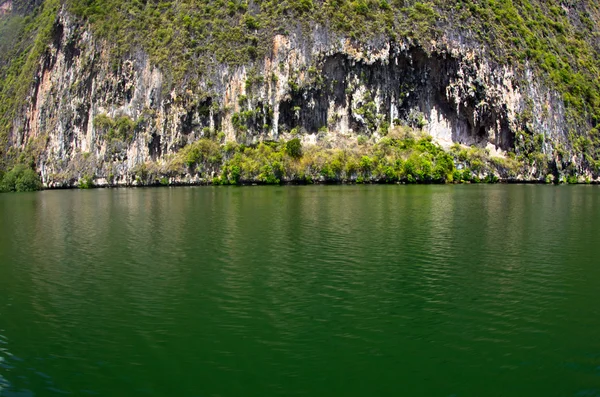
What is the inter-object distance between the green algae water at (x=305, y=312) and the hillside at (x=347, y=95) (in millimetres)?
85789

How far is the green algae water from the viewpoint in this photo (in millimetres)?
15094

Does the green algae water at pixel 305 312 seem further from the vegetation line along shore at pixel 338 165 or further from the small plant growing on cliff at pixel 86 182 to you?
the small plant growing on cliff at pixel 86 182

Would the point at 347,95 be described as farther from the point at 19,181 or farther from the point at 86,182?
the point at 19,181

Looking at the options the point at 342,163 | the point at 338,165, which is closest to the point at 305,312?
the point at 338,165

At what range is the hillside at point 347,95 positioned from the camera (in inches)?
5059

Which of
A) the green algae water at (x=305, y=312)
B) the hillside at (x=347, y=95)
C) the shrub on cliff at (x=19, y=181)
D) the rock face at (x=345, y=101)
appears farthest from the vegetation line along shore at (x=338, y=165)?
the green algae water at (x=305, y=312)

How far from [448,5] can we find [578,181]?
54.4 metres

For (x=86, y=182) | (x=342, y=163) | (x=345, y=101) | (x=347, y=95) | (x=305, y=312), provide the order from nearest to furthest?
(x=305, y=312) → (x=342, y=163) → (x=347, y=95) → (x=345, y=101) → (x=86, y=182)

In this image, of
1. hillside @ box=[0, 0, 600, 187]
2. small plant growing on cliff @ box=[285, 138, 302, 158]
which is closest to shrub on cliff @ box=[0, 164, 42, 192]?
hillside @ box=[0, 0, 600, 187]

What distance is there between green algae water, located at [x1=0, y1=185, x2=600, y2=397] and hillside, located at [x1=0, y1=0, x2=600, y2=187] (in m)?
85.8

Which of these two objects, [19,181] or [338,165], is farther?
[19,181]

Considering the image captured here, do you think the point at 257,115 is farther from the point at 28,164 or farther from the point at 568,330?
the point at 568,330

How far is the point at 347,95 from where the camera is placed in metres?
134

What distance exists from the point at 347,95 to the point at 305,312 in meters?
118
